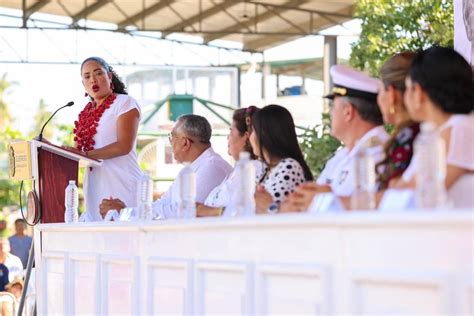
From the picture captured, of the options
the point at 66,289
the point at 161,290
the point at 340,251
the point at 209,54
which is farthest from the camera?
the point at 209,54

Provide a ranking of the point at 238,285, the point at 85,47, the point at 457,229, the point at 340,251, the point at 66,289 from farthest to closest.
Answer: the point at 85,47 → the point at 66,289 → the point at 238,285 → the point at 340,251 → the point at 457,229

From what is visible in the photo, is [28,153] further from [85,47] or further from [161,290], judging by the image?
[85,47]

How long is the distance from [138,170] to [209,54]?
57.2 feet

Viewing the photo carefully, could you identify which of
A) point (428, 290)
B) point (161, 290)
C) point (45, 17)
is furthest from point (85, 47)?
point (428, 290)

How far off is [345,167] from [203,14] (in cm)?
1686

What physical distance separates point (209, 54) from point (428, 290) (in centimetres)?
2076

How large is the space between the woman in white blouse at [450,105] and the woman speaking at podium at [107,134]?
280 cm

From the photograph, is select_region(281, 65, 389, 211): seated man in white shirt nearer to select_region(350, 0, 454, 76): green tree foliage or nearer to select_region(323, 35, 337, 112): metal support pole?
select_region(350, 0, 454, 76): green tree foliage

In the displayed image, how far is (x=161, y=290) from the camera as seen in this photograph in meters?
3.53

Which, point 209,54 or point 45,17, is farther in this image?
point 209,54

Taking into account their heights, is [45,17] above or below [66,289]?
above

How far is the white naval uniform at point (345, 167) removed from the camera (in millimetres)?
3245

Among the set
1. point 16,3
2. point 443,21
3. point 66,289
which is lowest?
point 66,289

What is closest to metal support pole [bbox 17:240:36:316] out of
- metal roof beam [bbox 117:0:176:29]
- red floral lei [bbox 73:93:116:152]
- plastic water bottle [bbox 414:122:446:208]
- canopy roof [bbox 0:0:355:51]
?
red floral lei [bbox 73:93:116:152]
